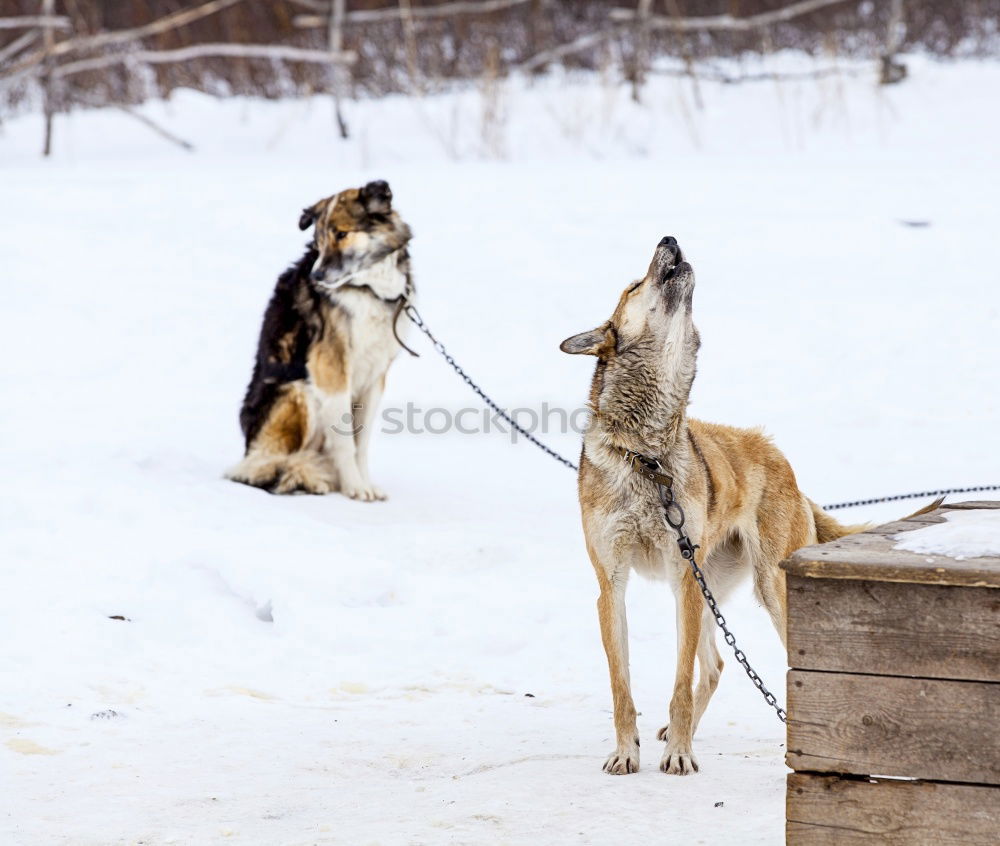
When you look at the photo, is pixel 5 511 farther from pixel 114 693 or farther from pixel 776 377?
pixel 776 377

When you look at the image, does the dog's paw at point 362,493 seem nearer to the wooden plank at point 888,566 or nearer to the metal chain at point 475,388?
the metal chain at point 475,388

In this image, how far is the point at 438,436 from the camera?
28.3 ft

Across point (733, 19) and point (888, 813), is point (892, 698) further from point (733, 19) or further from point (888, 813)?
point (733, 19)

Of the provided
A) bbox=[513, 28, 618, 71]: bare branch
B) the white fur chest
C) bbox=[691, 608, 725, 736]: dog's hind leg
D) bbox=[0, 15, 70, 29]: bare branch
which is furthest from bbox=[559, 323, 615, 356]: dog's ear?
bbox=[513, 28, 618, 71]: bare branch

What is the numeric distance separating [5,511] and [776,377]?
5453mm

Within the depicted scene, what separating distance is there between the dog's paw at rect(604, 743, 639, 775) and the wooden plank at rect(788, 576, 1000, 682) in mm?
1146

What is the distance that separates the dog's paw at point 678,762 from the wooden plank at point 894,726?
1.04m

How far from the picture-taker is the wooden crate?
2.28 meters

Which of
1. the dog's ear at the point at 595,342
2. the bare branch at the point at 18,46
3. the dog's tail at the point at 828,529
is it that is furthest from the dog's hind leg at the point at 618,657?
the bare branch at the point at 18,46

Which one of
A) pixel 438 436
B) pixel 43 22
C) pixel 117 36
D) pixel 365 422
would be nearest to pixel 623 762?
pixel 365 422

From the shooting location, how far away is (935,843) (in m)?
2.33

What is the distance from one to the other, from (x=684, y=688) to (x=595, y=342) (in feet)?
3.68

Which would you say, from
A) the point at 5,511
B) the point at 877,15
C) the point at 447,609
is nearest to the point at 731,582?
the point at 447,609

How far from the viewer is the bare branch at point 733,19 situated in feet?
52.6
